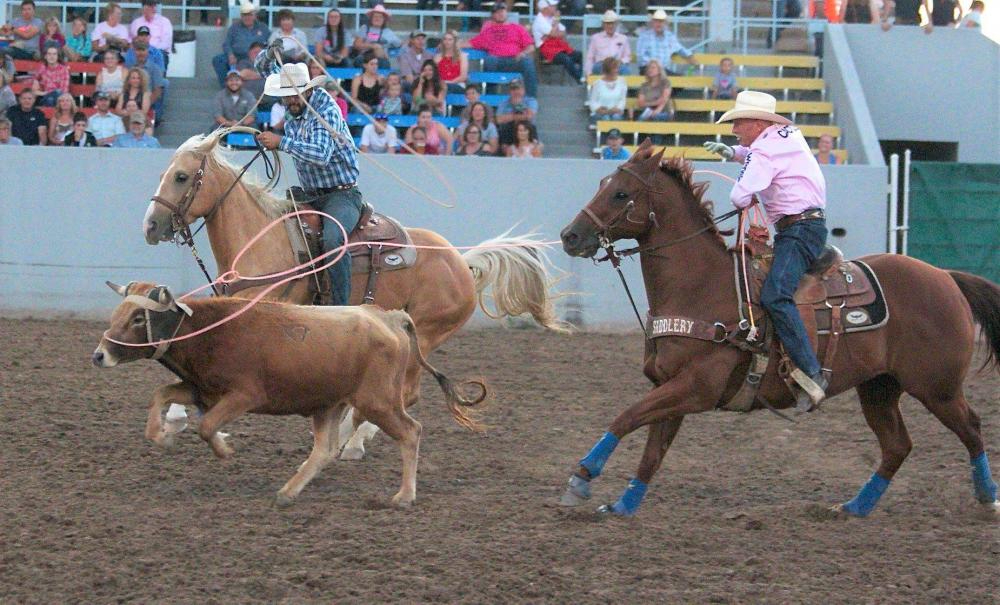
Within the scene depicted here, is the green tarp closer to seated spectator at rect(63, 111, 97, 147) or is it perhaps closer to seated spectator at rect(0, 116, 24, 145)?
seated spectator at rect(63, 111, 97, 147)

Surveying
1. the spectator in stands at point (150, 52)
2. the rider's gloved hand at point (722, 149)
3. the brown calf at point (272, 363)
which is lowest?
the brown calf at point (272, 363)

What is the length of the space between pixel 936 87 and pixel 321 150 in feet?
36.9

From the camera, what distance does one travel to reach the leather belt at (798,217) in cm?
624

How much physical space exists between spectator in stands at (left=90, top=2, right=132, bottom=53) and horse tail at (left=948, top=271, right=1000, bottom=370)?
11.3m

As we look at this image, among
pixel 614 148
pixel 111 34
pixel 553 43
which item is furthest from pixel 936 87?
pixel 111 34

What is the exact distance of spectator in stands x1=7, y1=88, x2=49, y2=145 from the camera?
13.6 metres

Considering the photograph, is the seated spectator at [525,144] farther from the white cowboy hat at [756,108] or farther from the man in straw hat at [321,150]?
the white cowboy hat at [756,108]

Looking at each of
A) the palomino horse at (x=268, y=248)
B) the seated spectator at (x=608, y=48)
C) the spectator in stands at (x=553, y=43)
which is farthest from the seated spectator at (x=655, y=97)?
the palomino horse at (x=268, y=248)

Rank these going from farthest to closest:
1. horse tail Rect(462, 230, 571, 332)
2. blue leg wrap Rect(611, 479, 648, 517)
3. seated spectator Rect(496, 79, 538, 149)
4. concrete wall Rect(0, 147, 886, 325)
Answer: seated spectator Rect(496, 79, 538, 149)
concrete wall Rect(0, 147, 886, 325)
horse tail Rect(462, 230, 571, 332)
blue leg wrap Rect(611, 479, 648, 517)

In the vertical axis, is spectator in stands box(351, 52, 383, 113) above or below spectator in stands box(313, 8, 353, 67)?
below

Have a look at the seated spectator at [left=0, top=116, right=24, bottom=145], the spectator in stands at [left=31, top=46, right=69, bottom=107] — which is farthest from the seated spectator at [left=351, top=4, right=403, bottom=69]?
the seated spectator at [left=0, top=116, right=24, bottom=145]

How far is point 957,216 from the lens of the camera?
13508mm

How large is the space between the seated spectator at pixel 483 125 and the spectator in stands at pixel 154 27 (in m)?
4.03

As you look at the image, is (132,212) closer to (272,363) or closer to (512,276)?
(512,276)
